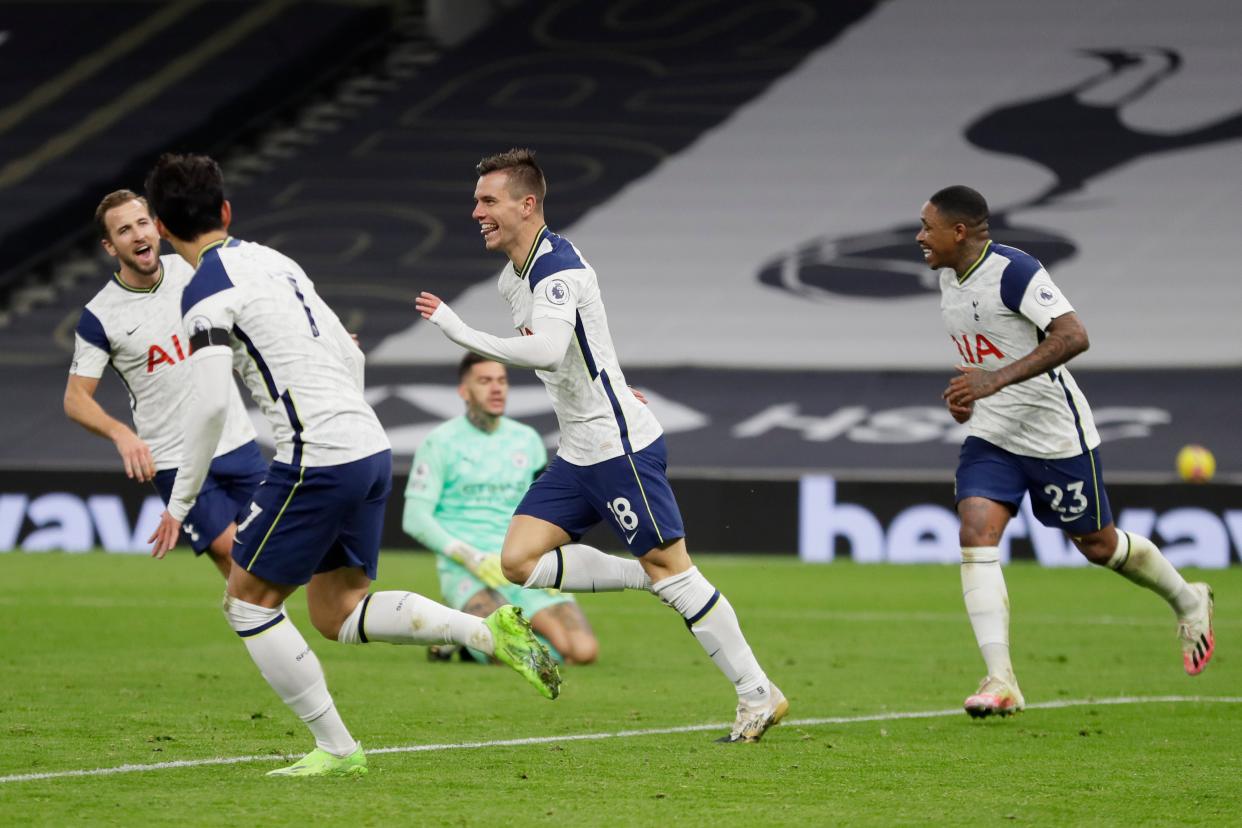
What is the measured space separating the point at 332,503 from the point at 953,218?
10.4 ft

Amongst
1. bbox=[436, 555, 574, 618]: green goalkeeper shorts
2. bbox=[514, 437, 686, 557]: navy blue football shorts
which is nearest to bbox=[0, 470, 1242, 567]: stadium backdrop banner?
bbox=[436, 555, 574, 618]: green goalkeeper shorts

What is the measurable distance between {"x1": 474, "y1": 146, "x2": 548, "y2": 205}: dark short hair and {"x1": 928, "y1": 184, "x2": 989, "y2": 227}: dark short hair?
186 centimetres

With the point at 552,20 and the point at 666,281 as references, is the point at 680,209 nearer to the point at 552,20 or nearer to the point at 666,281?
the point at 666,281

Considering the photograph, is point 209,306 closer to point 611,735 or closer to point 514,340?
point 514,340

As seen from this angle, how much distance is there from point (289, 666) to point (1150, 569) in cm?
416

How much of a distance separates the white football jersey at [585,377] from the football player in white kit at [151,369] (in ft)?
6.92

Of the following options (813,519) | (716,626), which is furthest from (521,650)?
(813,519)

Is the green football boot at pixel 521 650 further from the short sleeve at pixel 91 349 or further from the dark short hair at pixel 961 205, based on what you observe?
the short sleeve at pixel 91 349

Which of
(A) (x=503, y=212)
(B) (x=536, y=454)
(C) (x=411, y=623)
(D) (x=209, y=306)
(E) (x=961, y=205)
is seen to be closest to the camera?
(D) (x=209, y=306)

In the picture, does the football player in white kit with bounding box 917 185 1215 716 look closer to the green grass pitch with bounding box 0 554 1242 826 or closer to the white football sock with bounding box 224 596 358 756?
the green grass pitch with bounding box 0 554 1242 826

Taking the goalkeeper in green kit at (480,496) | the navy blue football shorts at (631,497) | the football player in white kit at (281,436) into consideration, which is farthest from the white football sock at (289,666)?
the goalkeeper in green kit at (480,496)

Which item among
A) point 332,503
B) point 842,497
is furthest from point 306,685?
point 842,497

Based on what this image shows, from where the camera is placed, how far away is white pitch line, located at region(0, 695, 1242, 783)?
6074 millimetres

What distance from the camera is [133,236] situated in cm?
851
